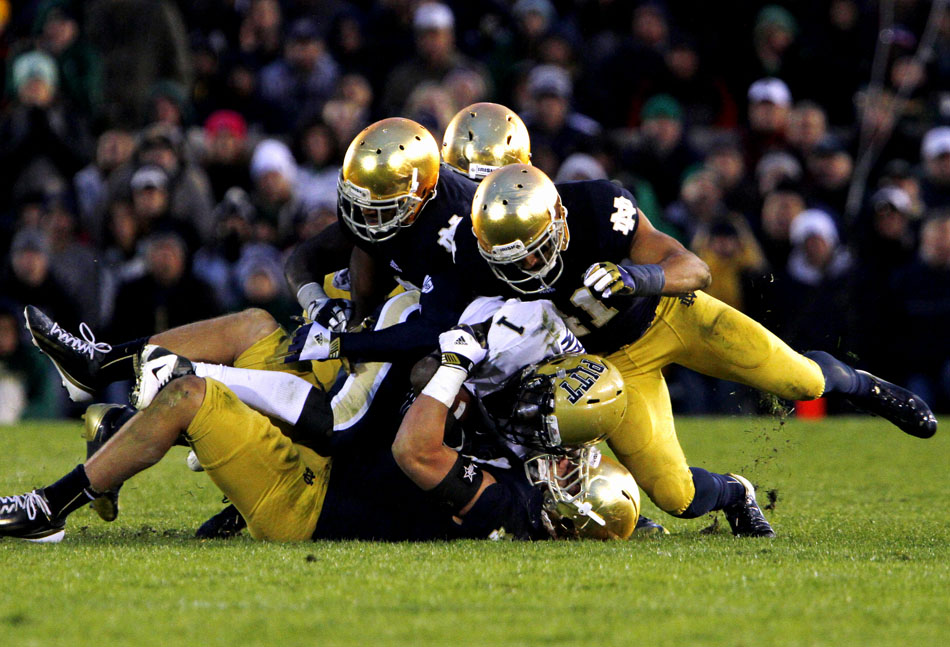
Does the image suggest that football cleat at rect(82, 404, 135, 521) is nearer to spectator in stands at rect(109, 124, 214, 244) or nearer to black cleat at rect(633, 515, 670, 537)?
black cleat at rect(633, 515, 670, 537)

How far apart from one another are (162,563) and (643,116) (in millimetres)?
7017

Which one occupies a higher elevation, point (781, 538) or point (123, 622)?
point (123, 622)

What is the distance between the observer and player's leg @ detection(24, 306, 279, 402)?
15.9 feet

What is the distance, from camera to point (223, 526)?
4859 millimetres

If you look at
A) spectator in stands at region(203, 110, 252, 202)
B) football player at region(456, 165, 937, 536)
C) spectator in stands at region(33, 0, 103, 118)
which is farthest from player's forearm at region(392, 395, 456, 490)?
spectator in stands at region(33, 0, 103, 118)

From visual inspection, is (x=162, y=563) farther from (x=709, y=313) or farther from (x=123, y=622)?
(x=709, y=313)

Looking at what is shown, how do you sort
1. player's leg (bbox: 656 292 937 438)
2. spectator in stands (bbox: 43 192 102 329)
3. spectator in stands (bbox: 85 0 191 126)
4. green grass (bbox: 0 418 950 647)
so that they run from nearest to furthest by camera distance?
green grass (bbox: 0 418 950 647) → player's leg (bbox: 656 292 937 438) → spectator in stands (bbox: 43 192 102 329) → spectator in stands (bbox: 85 0 191 126)

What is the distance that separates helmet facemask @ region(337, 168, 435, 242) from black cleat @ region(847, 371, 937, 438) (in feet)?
6.32

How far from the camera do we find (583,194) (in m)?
4.97

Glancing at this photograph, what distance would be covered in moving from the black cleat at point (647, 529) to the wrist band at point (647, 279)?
0.91 metres

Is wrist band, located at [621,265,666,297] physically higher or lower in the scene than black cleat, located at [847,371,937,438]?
higher

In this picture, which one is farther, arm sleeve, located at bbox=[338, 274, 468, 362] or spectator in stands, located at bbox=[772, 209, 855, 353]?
spectator in stands, located at bbox=[772, 209, 855, 353]

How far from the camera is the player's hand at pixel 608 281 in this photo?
4.48 metres

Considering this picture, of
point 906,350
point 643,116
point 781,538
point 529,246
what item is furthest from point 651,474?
point 643,116
